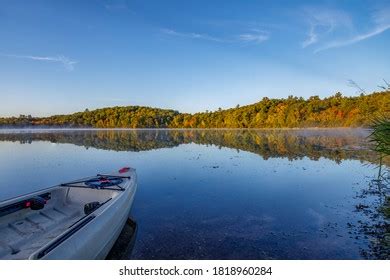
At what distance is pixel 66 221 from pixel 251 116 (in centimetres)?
9648

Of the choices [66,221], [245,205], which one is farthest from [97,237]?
[245,205]

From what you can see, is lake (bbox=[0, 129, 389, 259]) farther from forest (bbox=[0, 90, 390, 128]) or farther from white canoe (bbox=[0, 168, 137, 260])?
forest (bbox=[0, 90, 390, 128])

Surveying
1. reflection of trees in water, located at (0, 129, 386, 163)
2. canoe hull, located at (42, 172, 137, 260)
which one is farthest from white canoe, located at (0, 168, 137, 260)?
reflection of trees in water, located at (0, 129, 386, 163)

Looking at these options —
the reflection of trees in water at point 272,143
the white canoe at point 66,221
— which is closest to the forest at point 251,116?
the reflection of trees in water at point 272,143

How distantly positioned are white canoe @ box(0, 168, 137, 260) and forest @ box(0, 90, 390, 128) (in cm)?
4246

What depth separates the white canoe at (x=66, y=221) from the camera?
4027mm

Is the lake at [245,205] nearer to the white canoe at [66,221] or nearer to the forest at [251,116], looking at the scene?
the white canoe at [66,221]

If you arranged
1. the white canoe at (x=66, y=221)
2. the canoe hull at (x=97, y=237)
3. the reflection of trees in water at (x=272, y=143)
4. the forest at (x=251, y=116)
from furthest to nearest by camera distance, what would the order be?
the forest at (x=251, y=116) < the reflection of trees in water at (x=272, y=143) < the white canoe at (x=66, y=221) < the canoe hull at (x=97, y=237)

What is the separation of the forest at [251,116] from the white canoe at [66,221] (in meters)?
42.5

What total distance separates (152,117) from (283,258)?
125 metres

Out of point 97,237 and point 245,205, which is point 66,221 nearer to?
point 97,237

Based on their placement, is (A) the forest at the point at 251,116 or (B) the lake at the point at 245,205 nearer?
(B) the lake at the point at 245,205

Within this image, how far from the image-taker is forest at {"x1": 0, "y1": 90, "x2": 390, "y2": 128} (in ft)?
252
